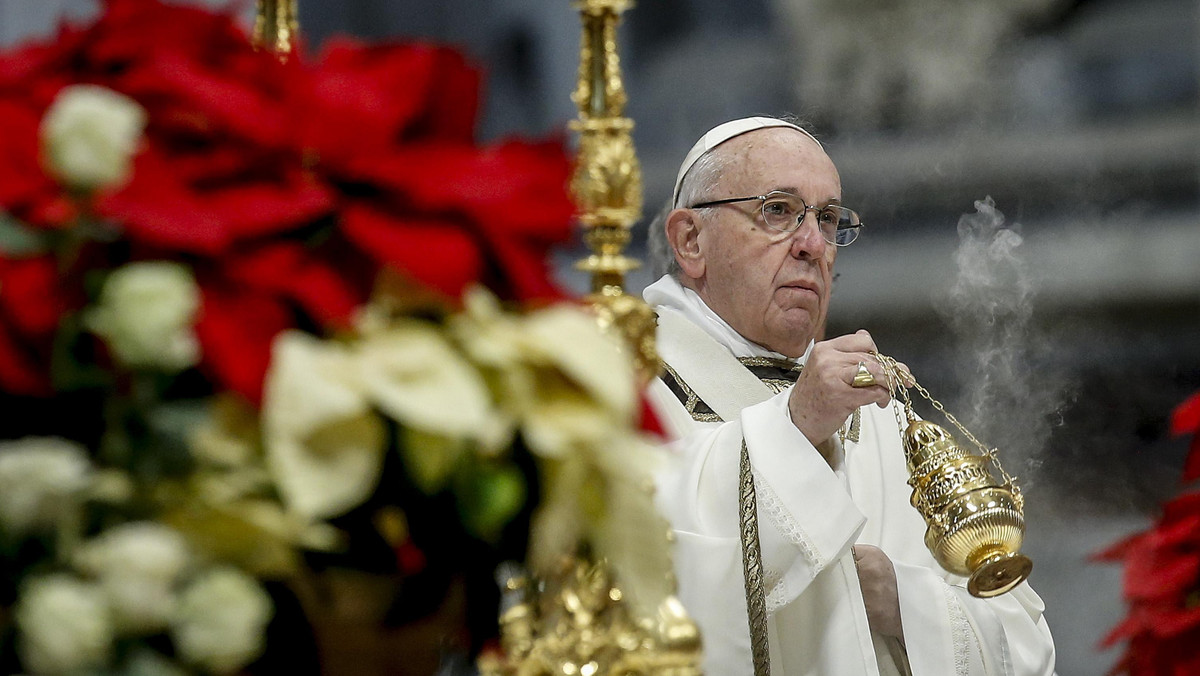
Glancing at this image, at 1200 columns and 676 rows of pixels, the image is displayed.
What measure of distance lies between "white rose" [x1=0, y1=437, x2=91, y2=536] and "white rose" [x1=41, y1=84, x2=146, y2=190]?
148 mm

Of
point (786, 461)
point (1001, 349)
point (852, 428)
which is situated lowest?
point (786, 461)

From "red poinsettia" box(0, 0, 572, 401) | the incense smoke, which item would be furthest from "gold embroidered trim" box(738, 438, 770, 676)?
the incense smoke

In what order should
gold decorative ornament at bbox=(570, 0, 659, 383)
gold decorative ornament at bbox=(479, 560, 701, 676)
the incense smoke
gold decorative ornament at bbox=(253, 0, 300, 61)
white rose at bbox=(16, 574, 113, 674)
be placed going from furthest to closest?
the incense smoke
gold decorative ornament at bbox=(253, 0, 300, 61)
gold decorative ornament at bbox=(570, 0, 659, 383)
gold decorative ornament at bbox=(479, 560, 701, 676)
white rose at bbox=(16, 574, 113, 674)

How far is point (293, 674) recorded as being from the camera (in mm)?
913

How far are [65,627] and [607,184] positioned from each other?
590 millimetres

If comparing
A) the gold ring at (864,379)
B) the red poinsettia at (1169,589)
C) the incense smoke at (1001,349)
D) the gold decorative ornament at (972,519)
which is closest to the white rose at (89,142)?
the red poinsettia at (1169,589)

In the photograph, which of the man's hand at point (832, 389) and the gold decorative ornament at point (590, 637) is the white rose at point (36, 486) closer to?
the gold decorative ornament at point (590, 637)

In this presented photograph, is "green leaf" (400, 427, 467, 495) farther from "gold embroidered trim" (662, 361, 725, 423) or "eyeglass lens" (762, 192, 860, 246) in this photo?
"eyeglass lens" (762, 192, 860, 246)

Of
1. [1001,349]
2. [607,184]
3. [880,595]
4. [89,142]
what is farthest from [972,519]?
[1001,349]

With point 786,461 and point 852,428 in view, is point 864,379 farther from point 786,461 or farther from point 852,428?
point 852,428

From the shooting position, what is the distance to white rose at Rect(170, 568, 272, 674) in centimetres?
79

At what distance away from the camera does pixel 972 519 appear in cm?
186

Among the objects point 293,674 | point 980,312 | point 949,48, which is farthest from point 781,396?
point 949,48

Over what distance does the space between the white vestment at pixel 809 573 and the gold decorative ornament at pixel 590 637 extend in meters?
0.95
